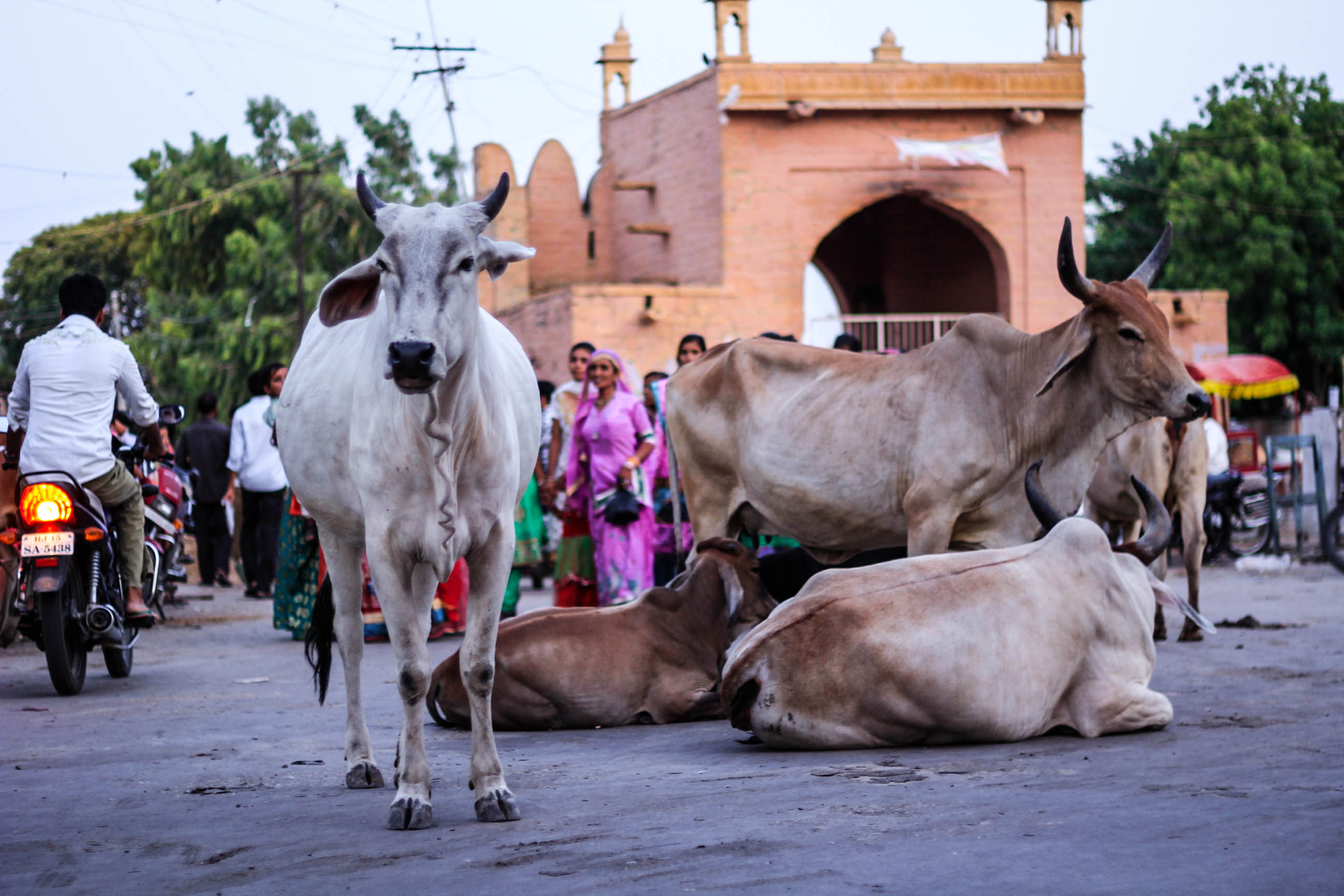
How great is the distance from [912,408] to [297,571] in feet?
16.0

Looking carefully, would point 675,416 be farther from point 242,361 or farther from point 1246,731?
point 242,361

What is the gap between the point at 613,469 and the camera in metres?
9.89

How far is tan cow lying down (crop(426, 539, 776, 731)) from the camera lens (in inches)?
243

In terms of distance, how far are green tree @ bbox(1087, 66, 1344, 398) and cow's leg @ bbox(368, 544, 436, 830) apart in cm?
3138

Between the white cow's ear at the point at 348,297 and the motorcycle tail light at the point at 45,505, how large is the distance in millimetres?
2900

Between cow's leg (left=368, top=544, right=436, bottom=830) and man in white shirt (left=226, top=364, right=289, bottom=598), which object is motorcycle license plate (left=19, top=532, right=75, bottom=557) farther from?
man in white shirt (left=226, top=364, right=289, bottom=598)

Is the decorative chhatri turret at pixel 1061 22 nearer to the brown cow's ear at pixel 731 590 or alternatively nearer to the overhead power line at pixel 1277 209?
the overhead power line at pixel 1277 209

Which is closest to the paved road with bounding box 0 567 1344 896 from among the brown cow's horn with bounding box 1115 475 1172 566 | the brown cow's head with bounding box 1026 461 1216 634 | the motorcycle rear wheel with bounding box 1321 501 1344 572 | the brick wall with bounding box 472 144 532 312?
the brown cow's head with bounding box 1026 461 1216 634

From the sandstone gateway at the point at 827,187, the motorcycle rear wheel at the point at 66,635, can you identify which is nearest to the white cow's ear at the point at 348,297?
the motorcycle rear wheel at the point at 66,635

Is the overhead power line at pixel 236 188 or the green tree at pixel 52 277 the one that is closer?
the overhead power line at pixel 236 188

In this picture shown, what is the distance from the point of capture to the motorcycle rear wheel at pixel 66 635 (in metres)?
7.32

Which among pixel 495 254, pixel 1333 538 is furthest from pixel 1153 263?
pixel 1333 538

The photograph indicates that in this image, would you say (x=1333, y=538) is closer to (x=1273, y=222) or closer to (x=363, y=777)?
(x=363, y=777)

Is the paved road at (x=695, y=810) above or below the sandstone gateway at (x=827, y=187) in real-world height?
below
